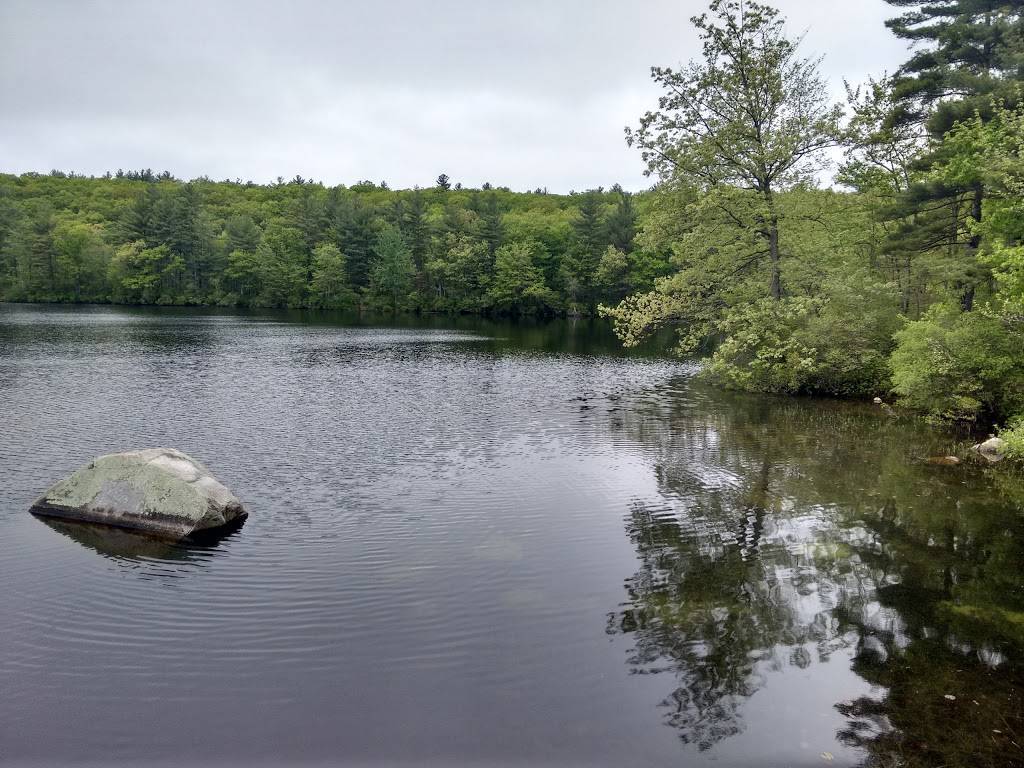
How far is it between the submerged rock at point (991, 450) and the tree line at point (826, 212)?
3206 millimetres

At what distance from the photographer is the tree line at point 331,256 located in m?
93.4

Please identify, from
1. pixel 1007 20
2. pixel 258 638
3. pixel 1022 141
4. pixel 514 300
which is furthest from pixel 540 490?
pixel 514 300

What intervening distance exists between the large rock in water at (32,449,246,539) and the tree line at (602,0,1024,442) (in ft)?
60.4

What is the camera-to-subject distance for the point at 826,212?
100 ft

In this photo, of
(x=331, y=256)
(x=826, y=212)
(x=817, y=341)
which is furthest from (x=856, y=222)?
(x=331, y=256)

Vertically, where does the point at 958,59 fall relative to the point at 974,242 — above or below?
above

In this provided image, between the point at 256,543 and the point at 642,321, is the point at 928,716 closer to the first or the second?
the point at 256,543

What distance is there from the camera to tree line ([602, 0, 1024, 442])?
2417cm

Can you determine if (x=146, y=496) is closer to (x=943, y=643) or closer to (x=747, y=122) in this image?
(x=943, y=643)

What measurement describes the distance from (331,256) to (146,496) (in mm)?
91591

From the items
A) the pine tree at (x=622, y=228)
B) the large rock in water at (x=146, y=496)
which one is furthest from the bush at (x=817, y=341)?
the pine tree at (x=622, y=228)

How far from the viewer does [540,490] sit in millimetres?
16719

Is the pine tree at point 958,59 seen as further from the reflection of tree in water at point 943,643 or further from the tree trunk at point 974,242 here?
the reflection of tree in water at point 943,643

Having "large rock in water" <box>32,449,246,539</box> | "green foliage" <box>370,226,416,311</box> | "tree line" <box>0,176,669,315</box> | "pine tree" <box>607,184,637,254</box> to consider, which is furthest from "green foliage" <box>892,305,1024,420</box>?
"green foliage" <box>370,226,416,311</box>
